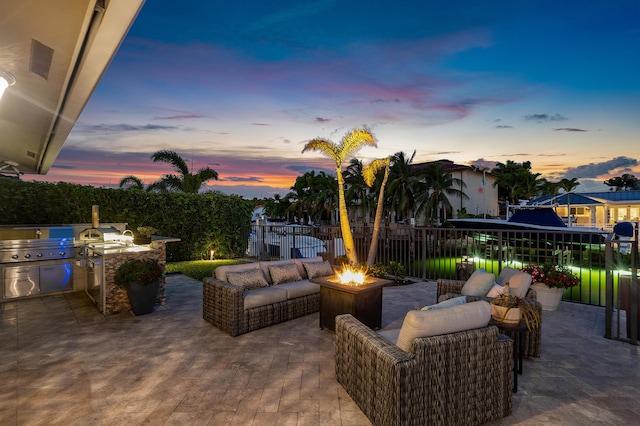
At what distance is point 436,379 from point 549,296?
14.4 feet

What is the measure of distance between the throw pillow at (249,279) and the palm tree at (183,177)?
8357 mm

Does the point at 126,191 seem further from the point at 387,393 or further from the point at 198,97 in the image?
the point at 387,393

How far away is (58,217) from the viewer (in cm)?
799

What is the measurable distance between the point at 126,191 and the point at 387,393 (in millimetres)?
9679

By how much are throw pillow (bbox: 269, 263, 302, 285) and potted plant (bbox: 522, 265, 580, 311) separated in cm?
393

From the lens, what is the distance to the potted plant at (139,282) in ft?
16.8

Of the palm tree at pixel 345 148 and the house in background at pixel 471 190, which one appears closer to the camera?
the palm tree at pixel 345 148

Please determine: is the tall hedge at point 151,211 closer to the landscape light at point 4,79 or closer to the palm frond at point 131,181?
the palm frond at point 131,181

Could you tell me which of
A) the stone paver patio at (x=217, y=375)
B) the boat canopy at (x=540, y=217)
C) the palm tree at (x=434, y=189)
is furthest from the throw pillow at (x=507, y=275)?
the palm tree at (x=434, y=189)

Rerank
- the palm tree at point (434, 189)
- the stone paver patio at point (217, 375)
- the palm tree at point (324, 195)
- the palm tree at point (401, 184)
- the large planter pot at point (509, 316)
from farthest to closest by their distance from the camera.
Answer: the palm tree at point (324, 195)
the palm tree at point (401, 184)
the palm tree at point (434, 189)
the large planter pot at point (509, 316)
the stone paver patio at point (217, 375)

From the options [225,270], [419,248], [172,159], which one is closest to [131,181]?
[172,159]

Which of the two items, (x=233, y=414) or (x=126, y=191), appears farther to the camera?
(x=126, y=191)

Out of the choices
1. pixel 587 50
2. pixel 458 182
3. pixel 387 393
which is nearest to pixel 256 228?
pixel 387 393

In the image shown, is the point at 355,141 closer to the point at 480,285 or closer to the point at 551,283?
the point at 480,285
